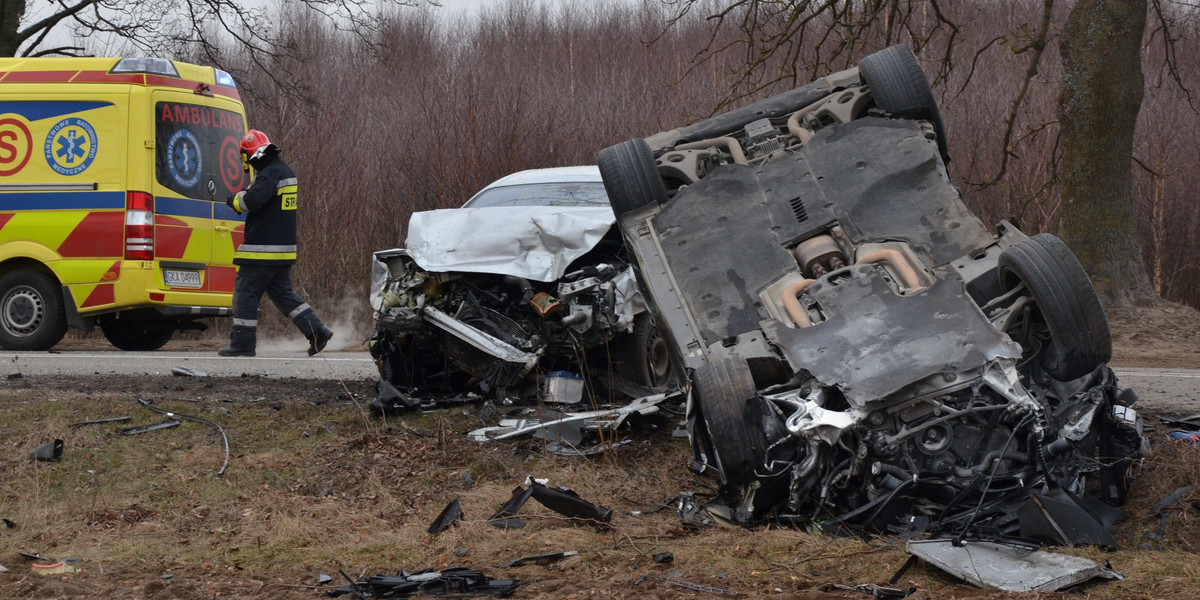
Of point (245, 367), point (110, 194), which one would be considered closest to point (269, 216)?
point (245, 367)

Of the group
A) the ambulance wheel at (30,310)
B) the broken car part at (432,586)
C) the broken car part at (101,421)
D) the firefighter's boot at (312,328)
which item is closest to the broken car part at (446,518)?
the broken car part at (432,586)

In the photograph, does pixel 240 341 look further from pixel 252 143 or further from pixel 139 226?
pixel 139 226

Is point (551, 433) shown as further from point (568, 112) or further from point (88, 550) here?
point (568, 112)

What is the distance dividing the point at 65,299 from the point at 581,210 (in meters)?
5.89

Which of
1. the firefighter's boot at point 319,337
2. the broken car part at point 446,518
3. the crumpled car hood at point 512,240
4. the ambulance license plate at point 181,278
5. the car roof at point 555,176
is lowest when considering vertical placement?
the broken car part at point 446,518

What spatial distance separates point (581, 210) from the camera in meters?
6.90

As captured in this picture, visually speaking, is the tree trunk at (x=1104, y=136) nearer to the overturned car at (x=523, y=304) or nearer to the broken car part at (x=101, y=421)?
the overturned car at (x=523, y=304)

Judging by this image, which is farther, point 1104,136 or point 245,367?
point 1104,136

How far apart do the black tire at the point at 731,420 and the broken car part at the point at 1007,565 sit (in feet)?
2.43

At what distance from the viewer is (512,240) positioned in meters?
6.62

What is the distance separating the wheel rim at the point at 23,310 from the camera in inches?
403

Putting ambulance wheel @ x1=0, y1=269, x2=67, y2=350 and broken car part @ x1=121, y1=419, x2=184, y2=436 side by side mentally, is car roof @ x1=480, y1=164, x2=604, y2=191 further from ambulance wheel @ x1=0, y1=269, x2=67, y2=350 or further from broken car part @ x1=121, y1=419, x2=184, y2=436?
ambulance wheel @ x1=0, y1=269, x2=67, y2=350

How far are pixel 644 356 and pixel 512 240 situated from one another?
1.09 meters

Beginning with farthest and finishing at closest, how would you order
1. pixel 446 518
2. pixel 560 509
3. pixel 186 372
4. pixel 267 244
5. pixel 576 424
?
pixel 267 244 < pixel 186 372 < pixel 576 424 < pixel 446 518 < pixel 560 509
